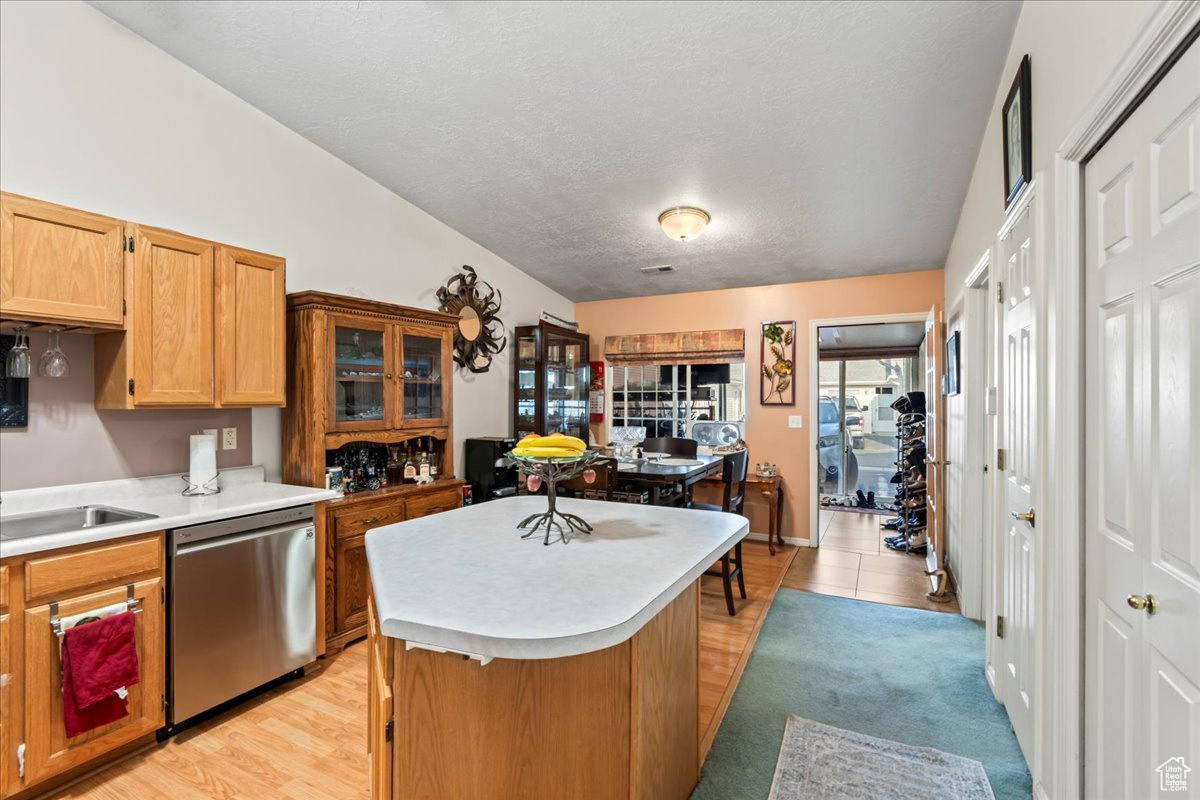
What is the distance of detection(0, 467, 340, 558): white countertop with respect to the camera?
6.12ft

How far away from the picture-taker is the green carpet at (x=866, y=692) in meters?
1.94

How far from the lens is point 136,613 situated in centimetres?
201

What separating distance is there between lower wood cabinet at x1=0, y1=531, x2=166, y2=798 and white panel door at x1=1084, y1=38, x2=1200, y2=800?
9.83ft

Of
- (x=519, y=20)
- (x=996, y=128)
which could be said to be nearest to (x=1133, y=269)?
(x=996, y=128)

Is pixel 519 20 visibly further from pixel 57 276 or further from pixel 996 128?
pixel 996 128

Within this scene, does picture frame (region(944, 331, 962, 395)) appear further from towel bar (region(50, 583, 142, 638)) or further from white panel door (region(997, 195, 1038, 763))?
towel bar (region(50, 583, 142, 638))

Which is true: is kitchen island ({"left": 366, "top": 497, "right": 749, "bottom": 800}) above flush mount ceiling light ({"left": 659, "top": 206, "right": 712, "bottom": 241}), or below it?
below

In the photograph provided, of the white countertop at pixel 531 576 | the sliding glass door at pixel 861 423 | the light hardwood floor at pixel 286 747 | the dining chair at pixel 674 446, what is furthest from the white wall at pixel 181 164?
the sliding glass door at pixel 861 423

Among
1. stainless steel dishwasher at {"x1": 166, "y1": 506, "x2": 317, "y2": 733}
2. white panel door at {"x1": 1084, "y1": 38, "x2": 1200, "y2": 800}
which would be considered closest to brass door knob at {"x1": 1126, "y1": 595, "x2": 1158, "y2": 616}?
white panel door at {"x1": 1084, "y1": 38, "x2": 1200, "y2": 800}

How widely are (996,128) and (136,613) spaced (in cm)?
415

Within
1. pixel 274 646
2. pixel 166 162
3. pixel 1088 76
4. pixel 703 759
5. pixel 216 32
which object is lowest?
pixel 703 759

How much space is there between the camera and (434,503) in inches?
137

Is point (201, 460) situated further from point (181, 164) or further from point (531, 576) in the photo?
point (531, 576)
